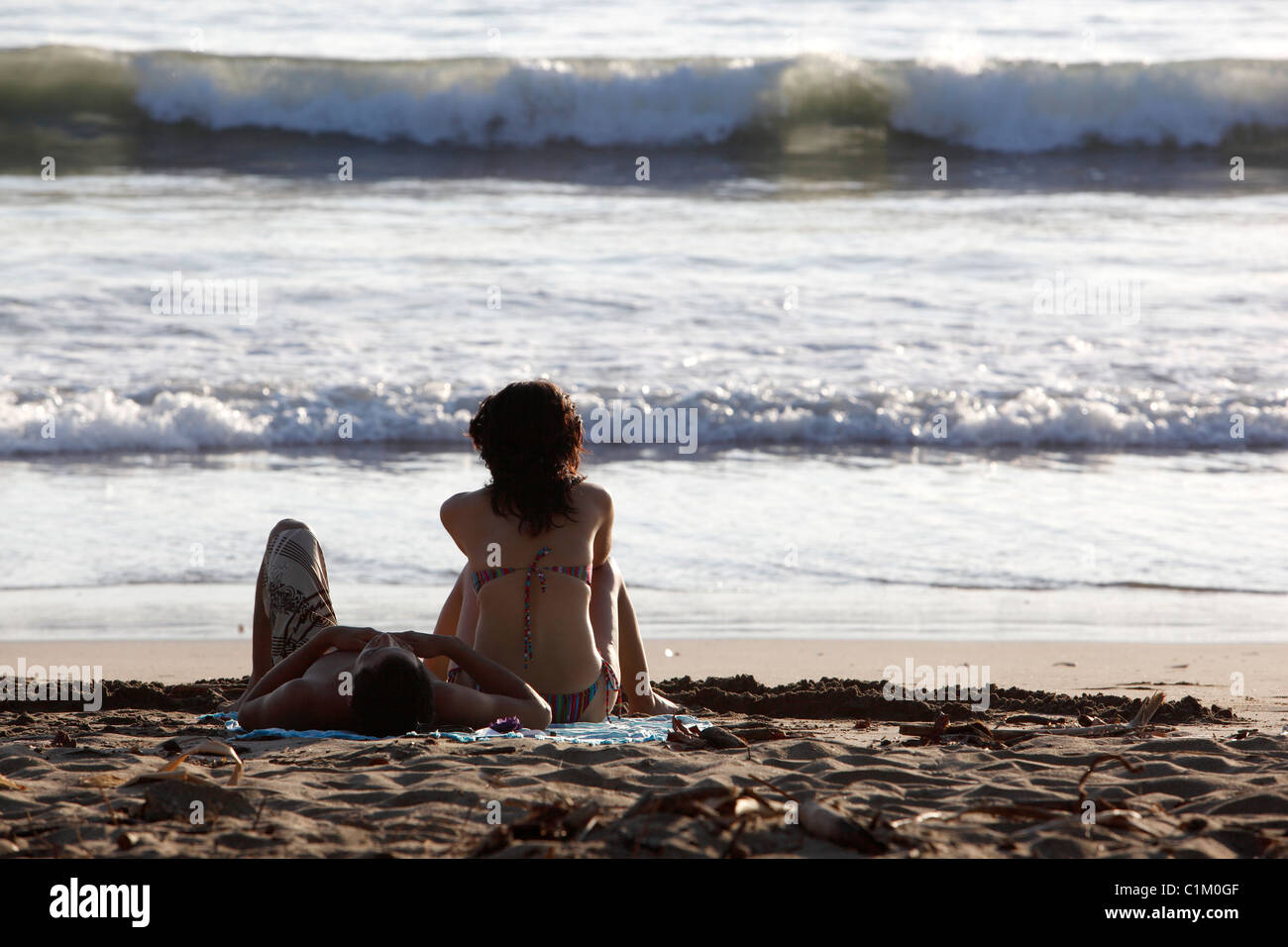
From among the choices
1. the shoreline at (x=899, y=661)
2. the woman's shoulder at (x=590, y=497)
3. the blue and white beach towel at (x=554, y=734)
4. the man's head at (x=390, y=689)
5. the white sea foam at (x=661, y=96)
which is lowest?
the shoreline at (x=899, y=661)

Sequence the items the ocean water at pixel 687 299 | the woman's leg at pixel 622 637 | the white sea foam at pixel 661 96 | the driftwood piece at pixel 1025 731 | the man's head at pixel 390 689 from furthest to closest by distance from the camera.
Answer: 1. the white sea foam at pixel 661 96
2. the ocean water at pixel 687 299
3. the woman's leg at pixel 622 637
4. the driftwood piece at pixel 1025 731
5. the man's head at pixel 390 689

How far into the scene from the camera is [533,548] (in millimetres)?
3955

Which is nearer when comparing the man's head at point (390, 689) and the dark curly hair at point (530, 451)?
the man's head at point (390, 689)

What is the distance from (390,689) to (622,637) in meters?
0.82

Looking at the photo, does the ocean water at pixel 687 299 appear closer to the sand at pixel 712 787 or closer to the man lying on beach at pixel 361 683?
the sand at pixel 712 787

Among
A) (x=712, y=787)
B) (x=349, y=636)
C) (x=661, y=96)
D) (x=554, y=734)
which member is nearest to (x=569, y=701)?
(x=554, y=734)

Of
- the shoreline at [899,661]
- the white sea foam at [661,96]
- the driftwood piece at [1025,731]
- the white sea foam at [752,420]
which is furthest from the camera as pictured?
the white sea foam at [661,96]

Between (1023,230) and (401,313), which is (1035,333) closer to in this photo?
(1023,230)

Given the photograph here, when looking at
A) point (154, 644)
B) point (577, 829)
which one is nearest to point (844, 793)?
point (577, 829)

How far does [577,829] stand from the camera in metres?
2.60

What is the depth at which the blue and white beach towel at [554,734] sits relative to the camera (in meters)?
3.70

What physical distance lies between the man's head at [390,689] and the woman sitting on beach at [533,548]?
208 mm

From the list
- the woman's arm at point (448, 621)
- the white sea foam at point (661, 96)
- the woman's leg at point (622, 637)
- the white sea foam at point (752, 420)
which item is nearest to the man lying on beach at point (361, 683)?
the woman's arm at point (448, 621)

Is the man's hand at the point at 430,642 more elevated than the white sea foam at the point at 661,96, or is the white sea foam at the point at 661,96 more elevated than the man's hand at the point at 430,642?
the white sea foam at the point at 661,96
